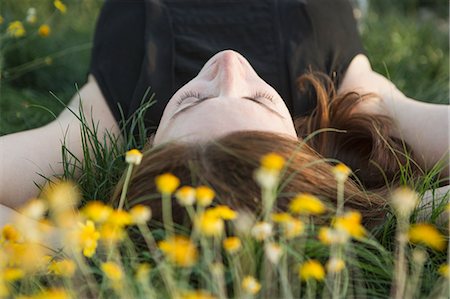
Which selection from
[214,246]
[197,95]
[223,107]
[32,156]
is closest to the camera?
[214,246]

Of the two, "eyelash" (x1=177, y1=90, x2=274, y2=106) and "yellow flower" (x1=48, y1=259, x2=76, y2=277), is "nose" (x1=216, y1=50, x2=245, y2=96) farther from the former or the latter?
"yellow flower" (x1=48, y1=259, x2=76, y2=277)

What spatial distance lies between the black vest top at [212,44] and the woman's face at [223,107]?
43cm

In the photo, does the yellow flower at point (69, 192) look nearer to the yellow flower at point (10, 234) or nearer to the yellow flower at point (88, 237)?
the yellow flower at point (10, 234)

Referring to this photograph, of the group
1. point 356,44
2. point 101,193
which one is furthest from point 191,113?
point 356,44

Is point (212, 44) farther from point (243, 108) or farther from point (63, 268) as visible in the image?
point (63, 268)

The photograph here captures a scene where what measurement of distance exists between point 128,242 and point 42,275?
0.18 meters

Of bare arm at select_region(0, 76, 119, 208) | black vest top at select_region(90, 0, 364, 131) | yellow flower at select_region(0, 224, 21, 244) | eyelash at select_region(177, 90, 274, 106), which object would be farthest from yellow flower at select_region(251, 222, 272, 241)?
black vest top at select_region(90, 0, 364, 131)

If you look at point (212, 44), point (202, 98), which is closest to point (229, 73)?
point (202, 98)

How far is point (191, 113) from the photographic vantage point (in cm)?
168

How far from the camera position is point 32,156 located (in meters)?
1.97

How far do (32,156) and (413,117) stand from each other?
1.05 m

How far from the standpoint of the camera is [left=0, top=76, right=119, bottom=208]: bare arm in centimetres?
192

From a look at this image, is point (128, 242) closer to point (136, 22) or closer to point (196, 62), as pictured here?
point (196, 62)

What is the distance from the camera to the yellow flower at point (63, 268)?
119 centimetres
